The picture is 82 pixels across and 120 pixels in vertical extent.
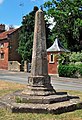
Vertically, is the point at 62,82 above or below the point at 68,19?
below

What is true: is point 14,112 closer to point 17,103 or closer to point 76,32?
point 17,103

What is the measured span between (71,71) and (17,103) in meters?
22.8

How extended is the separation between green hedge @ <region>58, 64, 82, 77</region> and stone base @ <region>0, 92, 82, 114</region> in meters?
21.3

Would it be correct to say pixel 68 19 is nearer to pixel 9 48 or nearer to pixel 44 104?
pixel 9 48

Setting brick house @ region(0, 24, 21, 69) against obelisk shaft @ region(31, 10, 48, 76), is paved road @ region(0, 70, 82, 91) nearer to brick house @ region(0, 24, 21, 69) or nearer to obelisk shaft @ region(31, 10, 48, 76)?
obelisk shaft @ region(31, 10, 48, 76)

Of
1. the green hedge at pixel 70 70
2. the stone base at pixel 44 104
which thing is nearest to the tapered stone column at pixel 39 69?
the stone base at pixel 44 104

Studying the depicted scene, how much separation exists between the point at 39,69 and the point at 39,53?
0.62m

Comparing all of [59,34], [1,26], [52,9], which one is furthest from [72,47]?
[1,26]

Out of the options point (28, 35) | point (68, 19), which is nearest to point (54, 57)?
point (68, 19)

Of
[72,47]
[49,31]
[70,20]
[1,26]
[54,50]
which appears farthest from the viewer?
[1,26]

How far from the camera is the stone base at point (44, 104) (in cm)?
871

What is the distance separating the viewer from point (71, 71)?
31.6m

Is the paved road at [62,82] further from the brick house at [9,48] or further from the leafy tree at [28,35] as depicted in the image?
the brick house at [9,48]

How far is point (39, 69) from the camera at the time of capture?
1019 cm
